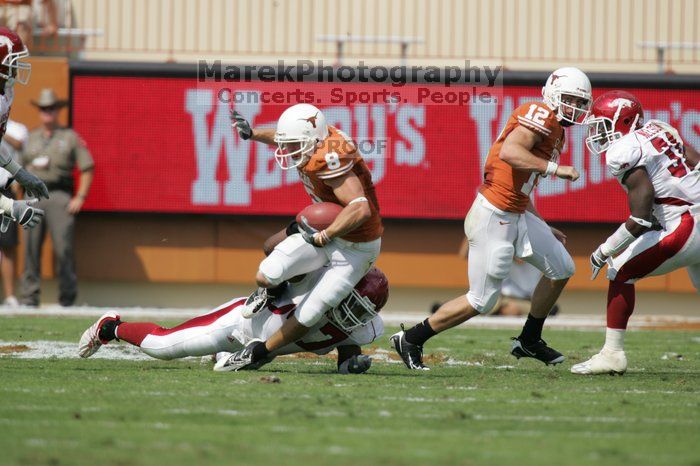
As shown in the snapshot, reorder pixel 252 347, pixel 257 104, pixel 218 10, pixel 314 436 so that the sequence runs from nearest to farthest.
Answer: pixel 314 436 < pixel 252 347 < pixel 257 104 < pixel 218 10

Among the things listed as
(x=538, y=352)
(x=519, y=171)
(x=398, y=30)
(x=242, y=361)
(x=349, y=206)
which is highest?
(x=398, y=30)

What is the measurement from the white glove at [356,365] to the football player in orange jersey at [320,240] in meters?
0.35

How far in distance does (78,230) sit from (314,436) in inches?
312

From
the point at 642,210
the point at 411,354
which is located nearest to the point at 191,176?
the point at 411,354

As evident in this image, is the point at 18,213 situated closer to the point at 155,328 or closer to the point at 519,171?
the point at 155,328

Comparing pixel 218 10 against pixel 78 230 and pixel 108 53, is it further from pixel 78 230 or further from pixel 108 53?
pixel 78 230

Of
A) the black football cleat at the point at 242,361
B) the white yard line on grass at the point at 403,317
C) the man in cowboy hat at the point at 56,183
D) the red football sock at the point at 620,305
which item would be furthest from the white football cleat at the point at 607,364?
the man in cowboy hat at the point at 56,183

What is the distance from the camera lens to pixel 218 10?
1214 cm

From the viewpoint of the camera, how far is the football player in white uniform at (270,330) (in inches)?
236

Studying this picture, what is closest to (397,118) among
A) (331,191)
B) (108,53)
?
(108,53)

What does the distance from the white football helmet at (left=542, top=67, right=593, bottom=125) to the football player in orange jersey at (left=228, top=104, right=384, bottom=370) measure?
3.78 feet

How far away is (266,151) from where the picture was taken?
11367mm

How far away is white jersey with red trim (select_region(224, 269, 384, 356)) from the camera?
19.8ft

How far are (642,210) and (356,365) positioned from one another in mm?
1664
